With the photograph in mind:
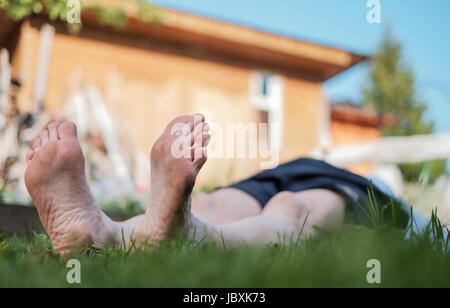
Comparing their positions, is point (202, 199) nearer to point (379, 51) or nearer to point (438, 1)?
point (438, 1)

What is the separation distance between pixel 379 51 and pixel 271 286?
78.5 feet

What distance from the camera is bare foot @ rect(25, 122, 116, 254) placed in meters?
1.18

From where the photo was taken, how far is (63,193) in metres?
1.20

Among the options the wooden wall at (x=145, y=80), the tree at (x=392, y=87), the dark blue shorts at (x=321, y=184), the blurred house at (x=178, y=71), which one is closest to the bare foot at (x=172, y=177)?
the dark blue shorts at (x=321, y=184)

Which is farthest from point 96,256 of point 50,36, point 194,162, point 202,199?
point 50,36

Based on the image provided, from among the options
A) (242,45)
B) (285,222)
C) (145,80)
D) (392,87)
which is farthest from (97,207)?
(392,87)

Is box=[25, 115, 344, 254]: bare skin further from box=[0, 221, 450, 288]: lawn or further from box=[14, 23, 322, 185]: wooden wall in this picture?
box=[14, 23, 322, 185]: wooden wall

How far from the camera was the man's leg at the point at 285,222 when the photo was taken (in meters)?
1.24

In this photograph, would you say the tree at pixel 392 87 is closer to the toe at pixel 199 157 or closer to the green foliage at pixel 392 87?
the green foliage at pixel 392 87

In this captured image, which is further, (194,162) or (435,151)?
(435,151)

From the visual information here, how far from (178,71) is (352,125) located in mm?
5168

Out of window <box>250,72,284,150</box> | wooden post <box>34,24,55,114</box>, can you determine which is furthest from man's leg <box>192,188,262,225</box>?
window <box>250,72,284,150</box>

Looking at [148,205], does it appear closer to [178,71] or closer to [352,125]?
[178,71]
